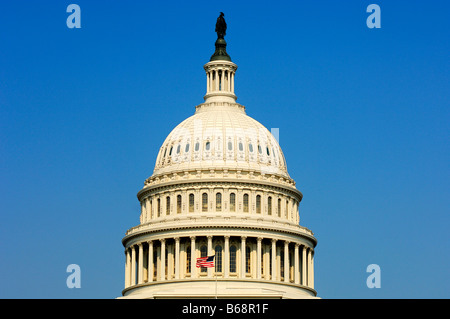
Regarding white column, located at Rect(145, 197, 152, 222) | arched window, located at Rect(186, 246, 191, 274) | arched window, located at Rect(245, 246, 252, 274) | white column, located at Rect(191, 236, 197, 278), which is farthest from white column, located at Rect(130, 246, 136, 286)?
arched window, located at Rect(245, 246, 252, 274)

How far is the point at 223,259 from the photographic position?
579ft

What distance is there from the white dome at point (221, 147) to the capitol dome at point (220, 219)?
5.1 inches

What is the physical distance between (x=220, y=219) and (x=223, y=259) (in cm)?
498

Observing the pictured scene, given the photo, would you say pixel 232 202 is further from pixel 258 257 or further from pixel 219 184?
pixel 258 257

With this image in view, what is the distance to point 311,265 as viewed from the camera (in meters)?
184

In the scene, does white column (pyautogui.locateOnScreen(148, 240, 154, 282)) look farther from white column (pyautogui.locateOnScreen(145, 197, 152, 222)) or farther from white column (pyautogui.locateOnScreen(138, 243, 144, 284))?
white column (pyautogui.locateOnScreen(145, 197, 152, 222))

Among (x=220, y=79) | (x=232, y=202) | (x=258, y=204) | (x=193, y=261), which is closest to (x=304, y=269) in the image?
(x=258, y=204)

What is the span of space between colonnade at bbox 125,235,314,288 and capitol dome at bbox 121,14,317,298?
124mm

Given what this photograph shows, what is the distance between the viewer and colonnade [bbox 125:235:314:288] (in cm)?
17612
